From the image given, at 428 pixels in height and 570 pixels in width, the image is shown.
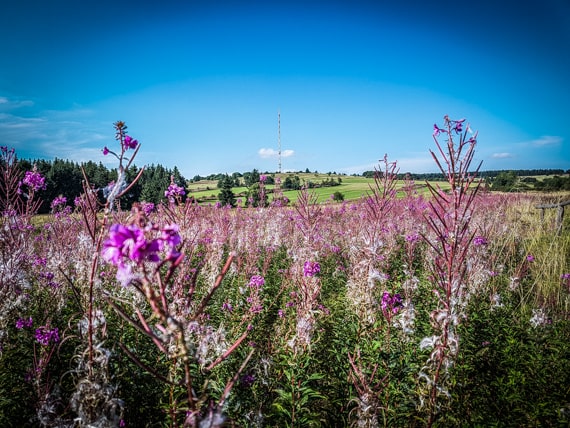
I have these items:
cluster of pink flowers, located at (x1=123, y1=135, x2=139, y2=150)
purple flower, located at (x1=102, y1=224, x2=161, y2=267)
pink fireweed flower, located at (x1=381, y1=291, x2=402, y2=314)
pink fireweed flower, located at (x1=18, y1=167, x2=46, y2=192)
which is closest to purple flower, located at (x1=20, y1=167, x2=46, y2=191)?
pink fireweed flower, located at (x1=18, y1=167, x2=46, y2=192)

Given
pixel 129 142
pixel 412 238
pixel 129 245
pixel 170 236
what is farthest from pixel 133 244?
pixel 412 238

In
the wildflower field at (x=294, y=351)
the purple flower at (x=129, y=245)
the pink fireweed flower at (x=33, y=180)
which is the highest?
the pink fireweed flower at (x=33, y=180)

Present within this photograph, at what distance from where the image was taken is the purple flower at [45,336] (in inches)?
122

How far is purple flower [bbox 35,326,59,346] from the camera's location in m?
3.11

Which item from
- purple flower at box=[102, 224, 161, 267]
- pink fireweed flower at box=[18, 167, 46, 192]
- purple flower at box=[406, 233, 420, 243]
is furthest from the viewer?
purple flower at box=[406, 233, 420, 243]

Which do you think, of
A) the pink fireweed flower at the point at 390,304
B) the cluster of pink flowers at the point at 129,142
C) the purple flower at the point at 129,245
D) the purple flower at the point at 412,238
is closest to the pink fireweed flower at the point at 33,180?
the cluster of pink flowers at the point at 129,142

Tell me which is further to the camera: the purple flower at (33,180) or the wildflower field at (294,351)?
the purple flower at (33,180)

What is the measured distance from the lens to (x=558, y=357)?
3.70 meters

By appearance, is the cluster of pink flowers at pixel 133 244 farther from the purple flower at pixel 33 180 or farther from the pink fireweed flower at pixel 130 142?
the purple flower at pixel 33 180

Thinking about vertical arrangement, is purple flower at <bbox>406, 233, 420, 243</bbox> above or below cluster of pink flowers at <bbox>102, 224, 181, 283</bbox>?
below

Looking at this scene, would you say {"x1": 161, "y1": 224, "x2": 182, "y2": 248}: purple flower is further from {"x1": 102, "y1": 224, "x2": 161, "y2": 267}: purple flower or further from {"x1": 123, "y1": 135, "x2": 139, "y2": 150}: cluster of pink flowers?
{"x1": 123, "y1": 135, "x2": 139, "y2": 150}: cluster of pink flowers

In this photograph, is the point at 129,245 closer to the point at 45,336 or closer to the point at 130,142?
the point at 130,142

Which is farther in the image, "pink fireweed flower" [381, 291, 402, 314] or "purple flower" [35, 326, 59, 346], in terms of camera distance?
"pink fireweed flower" [381, 291, 402, 314]

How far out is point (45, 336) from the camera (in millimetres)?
3139
